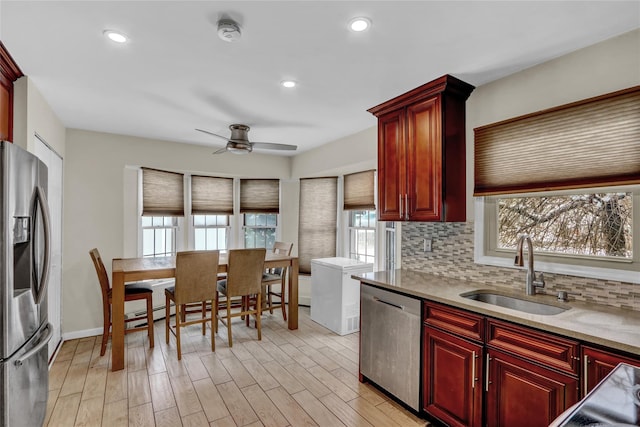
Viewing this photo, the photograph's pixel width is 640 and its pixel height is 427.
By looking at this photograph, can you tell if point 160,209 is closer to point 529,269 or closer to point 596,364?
point 529,269

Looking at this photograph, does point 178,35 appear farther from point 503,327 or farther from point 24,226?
point 503,327

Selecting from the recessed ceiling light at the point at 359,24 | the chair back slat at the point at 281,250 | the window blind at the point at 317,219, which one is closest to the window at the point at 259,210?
the window blind at the point at 317,219

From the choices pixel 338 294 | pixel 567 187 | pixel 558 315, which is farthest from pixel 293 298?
pixel 567 187

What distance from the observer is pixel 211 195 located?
500 centimetres

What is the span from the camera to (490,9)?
1639 mm

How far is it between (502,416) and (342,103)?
2.61 metres

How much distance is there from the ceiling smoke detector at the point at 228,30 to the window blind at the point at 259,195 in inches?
140

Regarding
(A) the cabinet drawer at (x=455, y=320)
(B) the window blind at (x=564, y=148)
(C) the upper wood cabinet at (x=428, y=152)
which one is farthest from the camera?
(C) the upper wood cabinet at (x=428, y=152)

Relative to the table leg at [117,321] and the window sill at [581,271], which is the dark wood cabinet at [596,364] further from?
the table leg at [117,321]

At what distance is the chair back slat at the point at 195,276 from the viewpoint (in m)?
3.28

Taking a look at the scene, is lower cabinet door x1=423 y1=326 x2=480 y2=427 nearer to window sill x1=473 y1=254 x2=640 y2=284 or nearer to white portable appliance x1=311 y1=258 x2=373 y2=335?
window sill x1=473 y1=254 x2=640 y2=284

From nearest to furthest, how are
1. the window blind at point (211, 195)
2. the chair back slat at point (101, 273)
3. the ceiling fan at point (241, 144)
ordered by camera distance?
the chair back slat at point (101, 273)
the ceiling fan at point (241, 144)
the window blind at point (211, 195)

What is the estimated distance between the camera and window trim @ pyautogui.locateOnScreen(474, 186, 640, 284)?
187 cm

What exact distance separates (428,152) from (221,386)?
262cm
